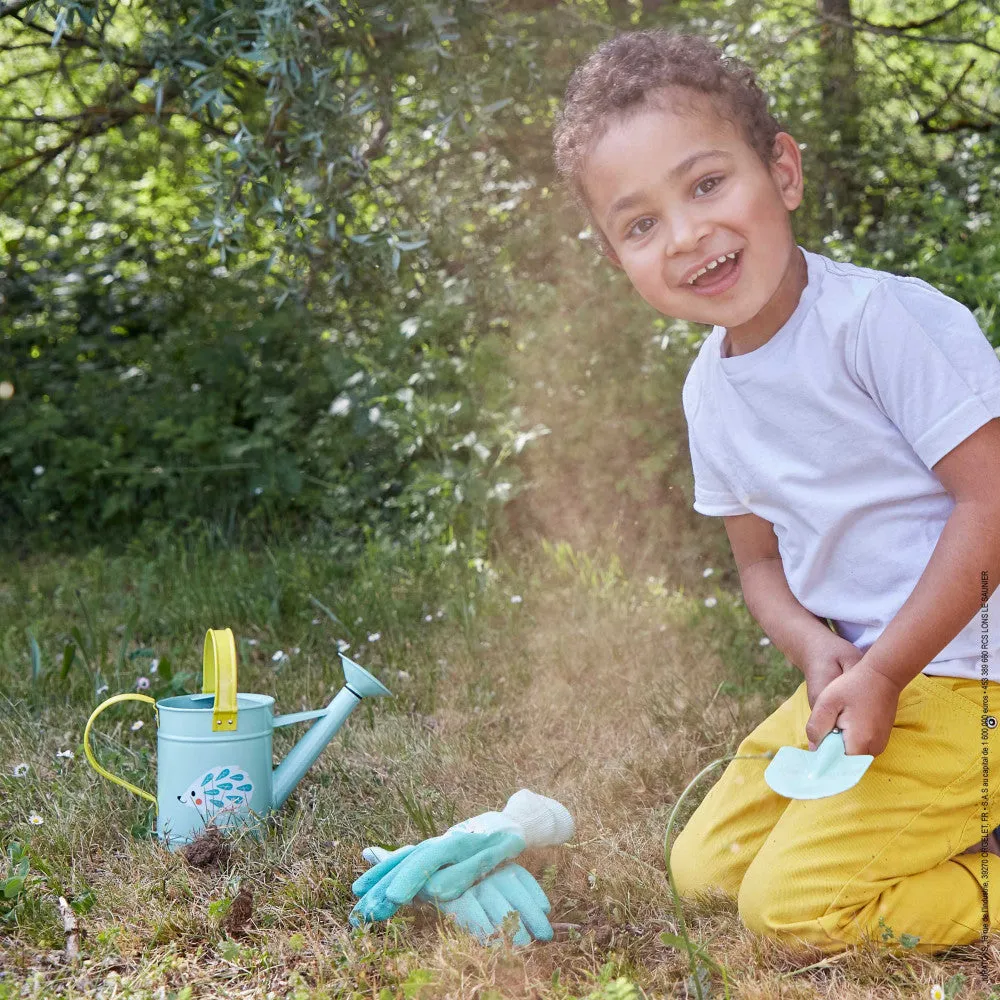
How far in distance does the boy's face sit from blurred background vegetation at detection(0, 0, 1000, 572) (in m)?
1.54

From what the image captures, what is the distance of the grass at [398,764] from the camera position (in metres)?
1.61

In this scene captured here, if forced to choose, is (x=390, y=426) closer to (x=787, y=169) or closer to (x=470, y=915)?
(x=787, y=169)

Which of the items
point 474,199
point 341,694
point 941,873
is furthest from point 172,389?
point 941,873

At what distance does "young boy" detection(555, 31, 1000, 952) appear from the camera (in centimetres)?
162

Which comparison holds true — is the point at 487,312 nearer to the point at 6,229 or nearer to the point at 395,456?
the point at 395,456

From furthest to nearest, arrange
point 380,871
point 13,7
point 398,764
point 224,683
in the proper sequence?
point 13,7 → point 398,764 → point 224,683 → point 380,871

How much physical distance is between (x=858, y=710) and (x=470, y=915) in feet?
2.08

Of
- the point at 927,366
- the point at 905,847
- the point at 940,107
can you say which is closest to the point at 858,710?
the point at 905,847

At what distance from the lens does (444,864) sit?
1741 mm

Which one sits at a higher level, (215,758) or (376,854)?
(215,758)

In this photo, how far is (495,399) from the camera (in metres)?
3.81

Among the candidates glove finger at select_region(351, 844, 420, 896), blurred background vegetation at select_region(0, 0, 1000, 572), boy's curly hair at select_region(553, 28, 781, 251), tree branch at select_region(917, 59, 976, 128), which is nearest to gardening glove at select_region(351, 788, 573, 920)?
glove finger at select_region(351, 844, 420, 896)

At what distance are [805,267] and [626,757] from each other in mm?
1015

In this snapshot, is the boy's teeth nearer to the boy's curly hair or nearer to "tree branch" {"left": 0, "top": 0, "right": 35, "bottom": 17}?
the boy's curly hair
